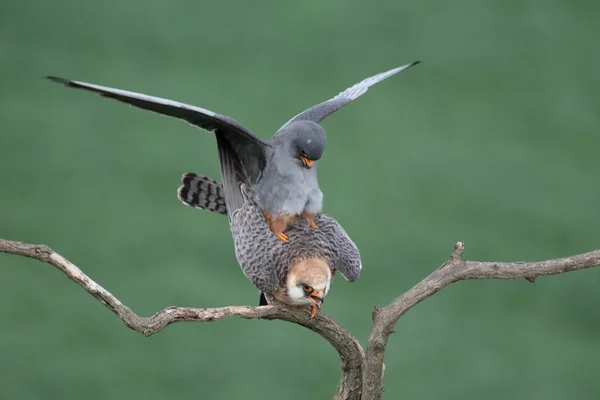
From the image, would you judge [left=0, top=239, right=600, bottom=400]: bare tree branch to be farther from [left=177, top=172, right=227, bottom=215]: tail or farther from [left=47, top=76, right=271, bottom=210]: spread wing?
[left=177, top=172, right=227, bottom=215]: tail

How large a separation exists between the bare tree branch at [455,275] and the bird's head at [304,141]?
61cm

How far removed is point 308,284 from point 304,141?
1.72 ft

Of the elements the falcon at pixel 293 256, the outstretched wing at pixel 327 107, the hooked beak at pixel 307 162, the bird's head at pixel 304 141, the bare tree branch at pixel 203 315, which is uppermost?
the outstretched wing at pixel 327 107

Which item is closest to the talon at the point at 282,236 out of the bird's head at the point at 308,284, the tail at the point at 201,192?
the bird's head at the point at 308,284

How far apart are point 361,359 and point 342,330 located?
153 millimetres

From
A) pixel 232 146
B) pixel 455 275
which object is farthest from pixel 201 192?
pixel 455 275

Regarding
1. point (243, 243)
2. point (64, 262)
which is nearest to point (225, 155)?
point (243, 243)

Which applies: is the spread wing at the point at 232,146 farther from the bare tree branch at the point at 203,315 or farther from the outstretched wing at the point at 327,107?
the bare tree branch at the point at 203,315

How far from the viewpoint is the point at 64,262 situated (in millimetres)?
2689

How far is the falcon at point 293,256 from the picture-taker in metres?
3.12

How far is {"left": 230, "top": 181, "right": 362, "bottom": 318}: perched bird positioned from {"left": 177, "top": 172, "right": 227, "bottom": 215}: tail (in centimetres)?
26

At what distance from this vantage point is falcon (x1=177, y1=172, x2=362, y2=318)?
123 inches

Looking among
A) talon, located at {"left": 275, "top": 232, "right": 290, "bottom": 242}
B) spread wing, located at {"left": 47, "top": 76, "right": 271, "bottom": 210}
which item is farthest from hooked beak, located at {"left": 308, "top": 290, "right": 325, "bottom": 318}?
spread wing, located at {"left": 47, "top": 76, "right": 271, "bottom": 210}

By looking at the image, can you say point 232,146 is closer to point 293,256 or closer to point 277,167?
point 277,167
